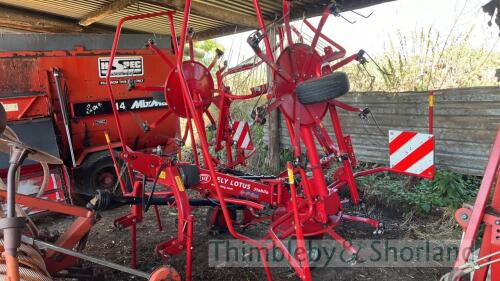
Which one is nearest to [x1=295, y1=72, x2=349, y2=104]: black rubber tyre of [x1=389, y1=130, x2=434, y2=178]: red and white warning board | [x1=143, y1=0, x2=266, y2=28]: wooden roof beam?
[x1=389, y1=130, x2=434, y2=178]: red and white warning board

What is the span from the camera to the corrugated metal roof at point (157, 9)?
17.1 feet

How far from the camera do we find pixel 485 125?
3.80 metres

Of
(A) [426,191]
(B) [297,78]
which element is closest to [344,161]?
(B) [297,78]

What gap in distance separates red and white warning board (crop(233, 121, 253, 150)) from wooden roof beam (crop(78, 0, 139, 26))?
2.45 meters

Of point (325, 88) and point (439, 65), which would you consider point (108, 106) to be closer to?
point (325, 88)

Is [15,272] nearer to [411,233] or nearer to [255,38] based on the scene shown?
[255,38]

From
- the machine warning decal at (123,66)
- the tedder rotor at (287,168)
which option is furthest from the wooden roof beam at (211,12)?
the tedder rotor at (287,168)

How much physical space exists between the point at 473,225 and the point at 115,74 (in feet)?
14.7

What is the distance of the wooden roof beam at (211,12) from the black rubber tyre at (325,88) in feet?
10.3

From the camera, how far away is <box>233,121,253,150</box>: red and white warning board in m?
5.08

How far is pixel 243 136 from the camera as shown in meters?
5.11

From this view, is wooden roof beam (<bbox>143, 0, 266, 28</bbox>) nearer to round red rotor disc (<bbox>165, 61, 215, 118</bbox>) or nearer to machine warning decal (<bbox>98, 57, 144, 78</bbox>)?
machine warning decal (<bbox>98, 57, 144, 78</bbox>)

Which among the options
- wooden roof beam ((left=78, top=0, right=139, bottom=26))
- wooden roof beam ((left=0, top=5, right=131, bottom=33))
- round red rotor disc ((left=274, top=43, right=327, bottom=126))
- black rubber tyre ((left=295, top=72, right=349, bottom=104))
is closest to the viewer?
black rubber tyre ((left=295, top=72, right=349, bottom=104))

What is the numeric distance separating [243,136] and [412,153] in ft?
7.43
